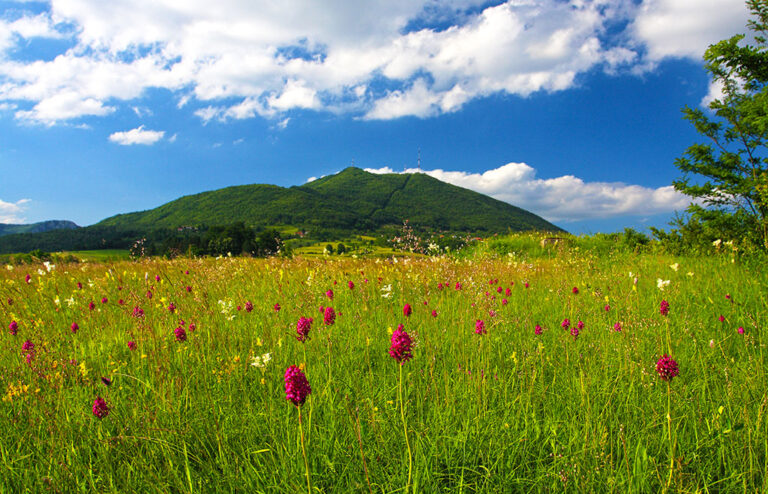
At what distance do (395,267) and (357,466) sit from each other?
6333 millimetres

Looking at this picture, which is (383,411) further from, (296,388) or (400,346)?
(296,388)

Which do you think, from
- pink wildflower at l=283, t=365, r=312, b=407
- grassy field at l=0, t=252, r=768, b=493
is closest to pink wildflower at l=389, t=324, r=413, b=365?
grassy field at l=0, t=252, r=768, b=493

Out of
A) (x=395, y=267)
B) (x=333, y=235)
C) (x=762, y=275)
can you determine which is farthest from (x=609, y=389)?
(x=333, y=235)

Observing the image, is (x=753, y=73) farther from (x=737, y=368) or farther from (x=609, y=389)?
(x=609, y=389)

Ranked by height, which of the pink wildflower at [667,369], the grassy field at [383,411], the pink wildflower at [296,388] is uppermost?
the pink wildflower at [296,388]

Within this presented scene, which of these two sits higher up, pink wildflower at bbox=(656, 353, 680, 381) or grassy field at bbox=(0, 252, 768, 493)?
pink wildflower at bbox=(656, 353, 680, 381)

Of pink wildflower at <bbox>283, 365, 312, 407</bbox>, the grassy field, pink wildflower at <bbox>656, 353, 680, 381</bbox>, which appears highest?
pink wildflower at <bbox>283, 365, 312, 407</bbox>

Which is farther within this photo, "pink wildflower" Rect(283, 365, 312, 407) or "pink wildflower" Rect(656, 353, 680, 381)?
"pink wildflower" Rect(656, 353, 680, 381)

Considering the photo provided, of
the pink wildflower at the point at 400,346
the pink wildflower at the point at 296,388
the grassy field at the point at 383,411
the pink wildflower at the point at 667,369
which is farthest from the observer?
the grassy field at the point at 383,411

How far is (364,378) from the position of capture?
2904 mm

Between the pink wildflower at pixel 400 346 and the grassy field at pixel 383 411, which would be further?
the grassy field at pixel 383 411

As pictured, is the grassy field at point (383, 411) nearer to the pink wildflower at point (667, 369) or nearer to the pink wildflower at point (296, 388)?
the pink wildflower at point (296, 388)

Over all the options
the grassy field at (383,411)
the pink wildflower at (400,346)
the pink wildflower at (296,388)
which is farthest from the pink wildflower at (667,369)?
the pink wildflower at (296,388)

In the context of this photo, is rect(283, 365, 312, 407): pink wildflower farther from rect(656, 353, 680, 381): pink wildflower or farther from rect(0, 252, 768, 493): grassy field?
rect(656, 353, 680, 381): pink wildflower
